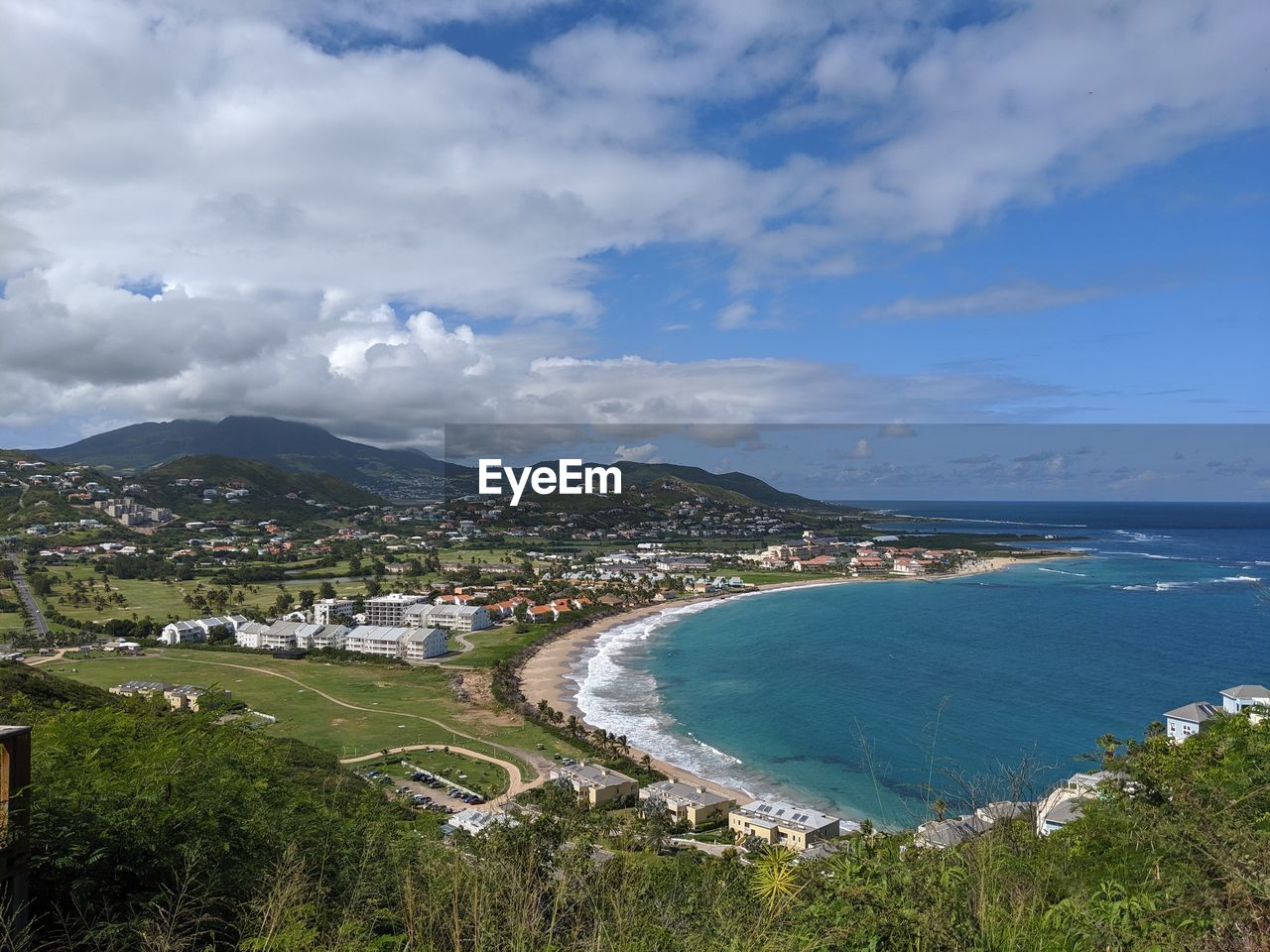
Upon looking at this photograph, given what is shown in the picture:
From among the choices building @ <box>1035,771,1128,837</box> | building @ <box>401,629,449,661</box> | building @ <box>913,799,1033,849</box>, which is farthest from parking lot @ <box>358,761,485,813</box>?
building @ <box>401,629,449,661</box>

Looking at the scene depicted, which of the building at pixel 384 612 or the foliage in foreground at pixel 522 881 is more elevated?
the foliage in foreground at pixel 522 881

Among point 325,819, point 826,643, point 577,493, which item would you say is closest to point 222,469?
point 577,493

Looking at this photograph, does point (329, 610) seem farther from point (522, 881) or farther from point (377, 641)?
point (522, 881)

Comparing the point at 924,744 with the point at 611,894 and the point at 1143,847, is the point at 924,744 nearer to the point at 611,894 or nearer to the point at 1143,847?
the point at 1143,847

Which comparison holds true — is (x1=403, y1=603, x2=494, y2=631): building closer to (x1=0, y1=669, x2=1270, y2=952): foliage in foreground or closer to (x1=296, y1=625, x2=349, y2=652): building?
(x1=296, y1=625, x2=349, y2=652): building

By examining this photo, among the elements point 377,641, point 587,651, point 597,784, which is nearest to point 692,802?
point 597,784

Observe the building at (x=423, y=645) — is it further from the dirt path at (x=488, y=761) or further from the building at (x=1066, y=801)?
the building at (x=1066, y=801)

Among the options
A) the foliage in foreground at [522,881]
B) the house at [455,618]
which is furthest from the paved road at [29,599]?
the foliage in foreground at [522,881]
